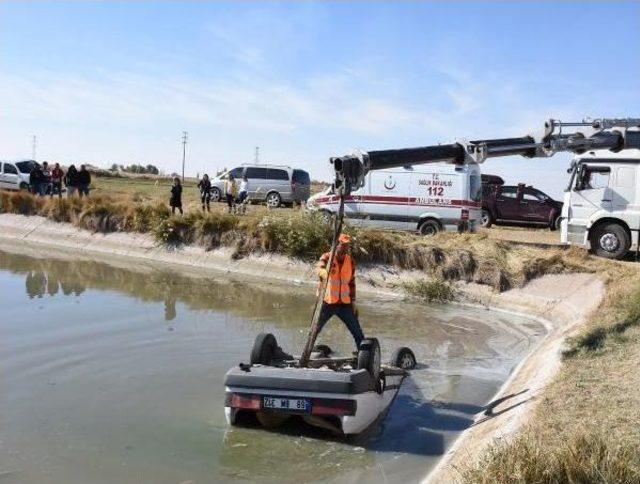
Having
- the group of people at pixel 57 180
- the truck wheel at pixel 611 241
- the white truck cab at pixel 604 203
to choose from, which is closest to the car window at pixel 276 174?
the group of people at pixel 57 180

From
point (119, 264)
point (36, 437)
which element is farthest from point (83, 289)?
point (36, 437)

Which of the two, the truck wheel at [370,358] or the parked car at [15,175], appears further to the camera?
the parked car at [15,175]

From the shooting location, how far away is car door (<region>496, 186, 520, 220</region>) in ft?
94.8

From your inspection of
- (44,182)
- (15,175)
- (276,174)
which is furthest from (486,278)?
(15,175)

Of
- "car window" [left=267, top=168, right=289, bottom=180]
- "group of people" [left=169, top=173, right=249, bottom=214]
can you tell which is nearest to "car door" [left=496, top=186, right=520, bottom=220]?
"car window" [left=267, top=168, right=289, bottom=180]

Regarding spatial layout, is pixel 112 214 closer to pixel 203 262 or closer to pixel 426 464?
pixel 203 262

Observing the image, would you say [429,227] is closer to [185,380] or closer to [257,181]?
[257,181]

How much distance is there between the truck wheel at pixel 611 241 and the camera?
19750 mm

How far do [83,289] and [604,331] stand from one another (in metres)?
12.6

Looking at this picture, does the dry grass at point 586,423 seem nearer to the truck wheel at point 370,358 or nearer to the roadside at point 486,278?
the roadside at point 486,278

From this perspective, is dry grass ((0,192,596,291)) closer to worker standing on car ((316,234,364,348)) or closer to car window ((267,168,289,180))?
car window ((267,168,289,180))

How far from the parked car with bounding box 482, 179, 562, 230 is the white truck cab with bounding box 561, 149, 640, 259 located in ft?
28.3

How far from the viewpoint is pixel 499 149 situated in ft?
34.0

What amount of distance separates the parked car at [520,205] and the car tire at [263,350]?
21.2 meters
